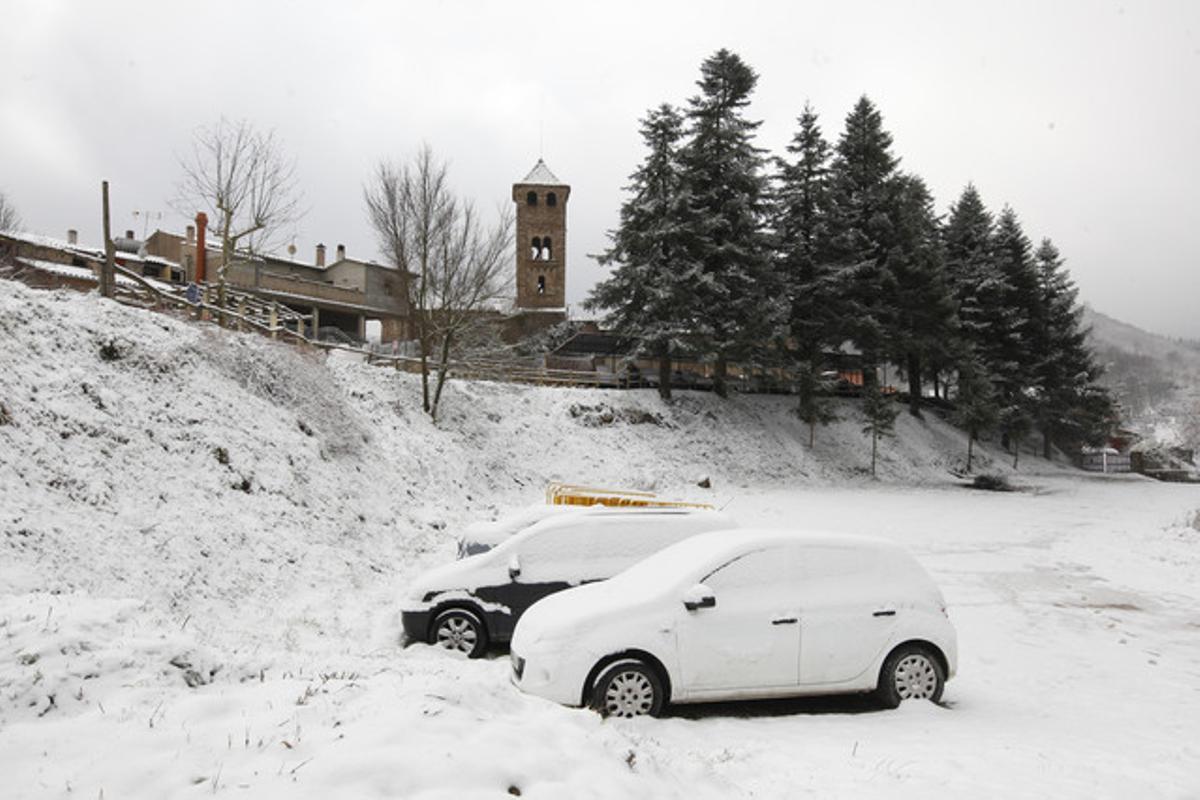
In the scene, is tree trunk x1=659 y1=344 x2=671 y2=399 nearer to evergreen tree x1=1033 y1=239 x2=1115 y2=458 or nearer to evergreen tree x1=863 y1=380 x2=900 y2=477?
evergreen tree x1=863 y1=380 x2=900 y2=477

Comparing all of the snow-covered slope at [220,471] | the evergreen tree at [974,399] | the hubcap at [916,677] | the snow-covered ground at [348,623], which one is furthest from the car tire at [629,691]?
the evergreen tree at [974,399]

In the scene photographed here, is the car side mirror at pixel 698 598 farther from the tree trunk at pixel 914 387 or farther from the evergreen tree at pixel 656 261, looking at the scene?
the tree trunk at pixel 914 387

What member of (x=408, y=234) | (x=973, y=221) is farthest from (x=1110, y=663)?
(x=973, y=221)

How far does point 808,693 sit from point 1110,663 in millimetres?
4845

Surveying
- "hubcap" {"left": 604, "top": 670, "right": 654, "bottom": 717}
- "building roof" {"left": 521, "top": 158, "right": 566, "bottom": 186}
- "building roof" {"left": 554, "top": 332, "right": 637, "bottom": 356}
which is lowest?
"hubcap" {"left": 604, "top": 670, "right": 654, "bottom": 717}

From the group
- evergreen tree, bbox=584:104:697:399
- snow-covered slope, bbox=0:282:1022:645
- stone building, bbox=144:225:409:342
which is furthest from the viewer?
stone building, bbox=144:225:409:342

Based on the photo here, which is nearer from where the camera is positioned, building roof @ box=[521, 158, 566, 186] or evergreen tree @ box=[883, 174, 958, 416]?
evergreen tree @ box=[883, 174, 958, 416]

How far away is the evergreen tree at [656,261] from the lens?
28797 mm

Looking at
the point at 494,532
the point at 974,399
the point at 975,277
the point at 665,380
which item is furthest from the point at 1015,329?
the point at 494,532

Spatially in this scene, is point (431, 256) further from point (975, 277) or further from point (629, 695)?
point (975, 277)

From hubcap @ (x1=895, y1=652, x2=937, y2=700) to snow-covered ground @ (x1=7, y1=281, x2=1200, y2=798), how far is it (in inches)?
9.7

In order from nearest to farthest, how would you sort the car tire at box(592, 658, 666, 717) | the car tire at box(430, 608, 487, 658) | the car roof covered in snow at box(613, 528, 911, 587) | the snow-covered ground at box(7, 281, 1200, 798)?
the snow-covered ground at box(7, 281, 1200, 798)
the car tire at box(592, 658, 666, 717)
the car roof covered in snow at box(613, 528, 911, 587)
the car tire at box(430, 608, 487, 658)

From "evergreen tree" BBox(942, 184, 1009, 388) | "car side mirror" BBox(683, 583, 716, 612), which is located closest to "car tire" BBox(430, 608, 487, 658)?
"car side mirror" BBox(683, 583, 716, 612)

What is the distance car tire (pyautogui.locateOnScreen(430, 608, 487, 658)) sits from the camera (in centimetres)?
782
